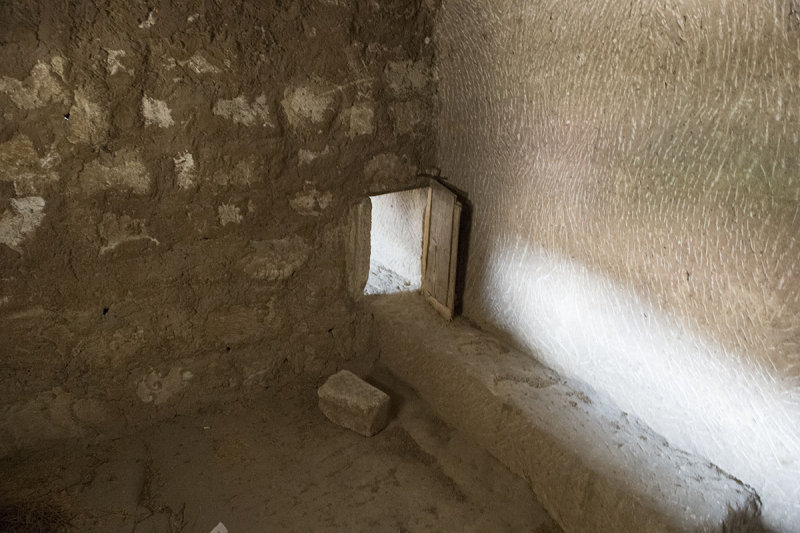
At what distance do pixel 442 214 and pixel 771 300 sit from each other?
1758mm

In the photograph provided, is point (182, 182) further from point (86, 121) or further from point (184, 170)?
point (86, 121)

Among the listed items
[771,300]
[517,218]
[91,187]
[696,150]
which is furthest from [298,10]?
[771,300]

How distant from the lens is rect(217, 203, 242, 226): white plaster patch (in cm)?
288

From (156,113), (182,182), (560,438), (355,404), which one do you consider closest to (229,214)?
(182,182)

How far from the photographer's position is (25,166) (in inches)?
94.0

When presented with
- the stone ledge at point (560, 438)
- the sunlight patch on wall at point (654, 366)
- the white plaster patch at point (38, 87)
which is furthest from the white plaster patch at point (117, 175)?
the sunlight patch on wall at point (654, 366)

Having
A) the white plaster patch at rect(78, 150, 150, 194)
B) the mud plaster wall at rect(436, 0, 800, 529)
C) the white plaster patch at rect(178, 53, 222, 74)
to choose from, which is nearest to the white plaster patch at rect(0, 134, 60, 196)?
the white plaster patch at rect(78, 150, 150, 194)

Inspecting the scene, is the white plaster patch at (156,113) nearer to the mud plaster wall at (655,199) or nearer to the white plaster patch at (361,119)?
the white plaster patch at (361,119)

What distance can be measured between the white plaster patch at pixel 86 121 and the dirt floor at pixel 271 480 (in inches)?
60.1

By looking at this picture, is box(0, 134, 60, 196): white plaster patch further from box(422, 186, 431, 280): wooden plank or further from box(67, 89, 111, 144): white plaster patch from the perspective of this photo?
box(422, 186, 431, 280): wooden plank

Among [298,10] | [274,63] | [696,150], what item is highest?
[298,10]

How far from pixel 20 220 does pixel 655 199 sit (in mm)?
2640

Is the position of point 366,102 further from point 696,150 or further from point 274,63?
point 696,150

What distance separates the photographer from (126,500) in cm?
262
